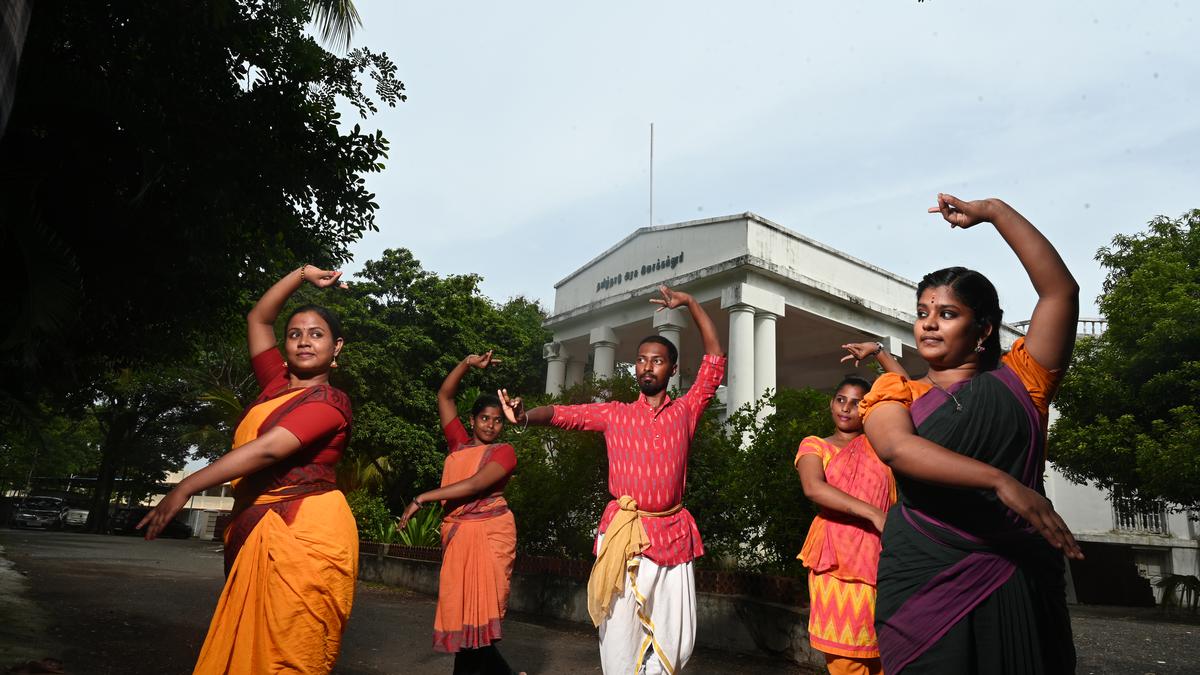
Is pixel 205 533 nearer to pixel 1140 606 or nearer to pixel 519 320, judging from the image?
pixel 519 320

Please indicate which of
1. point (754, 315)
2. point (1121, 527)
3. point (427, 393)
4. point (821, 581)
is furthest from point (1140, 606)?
point (821, 581)

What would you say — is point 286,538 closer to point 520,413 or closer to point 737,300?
point 520,413

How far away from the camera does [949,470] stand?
2086mm

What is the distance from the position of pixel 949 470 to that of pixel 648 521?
2.51 metres

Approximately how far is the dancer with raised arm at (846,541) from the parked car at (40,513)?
147ft

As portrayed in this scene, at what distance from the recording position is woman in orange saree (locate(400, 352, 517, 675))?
5.24 m

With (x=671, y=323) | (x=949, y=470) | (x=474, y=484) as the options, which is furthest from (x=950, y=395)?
(x=671, y=323)

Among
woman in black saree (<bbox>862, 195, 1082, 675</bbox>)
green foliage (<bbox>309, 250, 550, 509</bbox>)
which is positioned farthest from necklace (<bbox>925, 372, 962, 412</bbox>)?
green foliage (<bbox>309, 250, 550, 509</bbox>)

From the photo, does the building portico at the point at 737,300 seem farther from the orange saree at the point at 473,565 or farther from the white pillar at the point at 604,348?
the orange saree at the point at 473,565

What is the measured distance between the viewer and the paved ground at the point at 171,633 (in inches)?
244

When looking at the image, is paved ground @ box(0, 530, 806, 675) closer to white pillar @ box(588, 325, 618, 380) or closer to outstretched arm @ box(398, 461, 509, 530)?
outstretched arm @ box(398, 461, 509, 530)

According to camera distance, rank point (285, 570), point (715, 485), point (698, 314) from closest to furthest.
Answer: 1. point (285, 570)
2. point (698, 314)
3. point (715, 485)

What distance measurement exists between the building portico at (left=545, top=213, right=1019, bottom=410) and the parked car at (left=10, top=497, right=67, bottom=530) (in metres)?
30.1

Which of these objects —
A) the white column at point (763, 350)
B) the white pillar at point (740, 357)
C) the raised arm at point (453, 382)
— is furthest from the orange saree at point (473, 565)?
the white column at point (763, 350)
